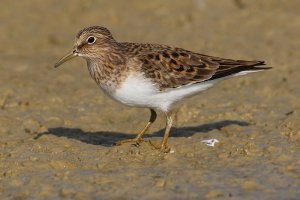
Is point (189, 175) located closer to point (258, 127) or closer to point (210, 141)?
point (210, 141)

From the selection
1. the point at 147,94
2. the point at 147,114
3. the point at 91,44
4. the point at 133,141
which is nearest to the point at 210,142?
the point at 133,141

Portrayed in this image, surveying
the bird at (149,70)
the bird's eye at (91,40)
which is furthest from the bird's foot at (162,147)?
the bird's eye at (91,40)

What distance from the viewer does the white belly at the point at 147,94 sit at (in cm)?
1043

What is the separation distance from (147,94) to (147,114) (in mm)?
2695

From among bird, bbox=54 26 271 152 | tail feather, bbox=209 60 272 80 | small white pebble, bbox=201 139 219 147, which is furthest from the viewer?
small white pebble, bbox=201 139 219 147

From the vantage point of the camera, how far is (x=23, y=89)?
46.6 ft

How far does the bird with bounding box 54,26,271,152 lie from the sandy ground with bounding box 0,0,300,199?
85 cm

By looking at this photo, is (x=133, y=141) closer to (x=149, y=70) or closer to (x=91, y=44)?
(x=149, y=70)

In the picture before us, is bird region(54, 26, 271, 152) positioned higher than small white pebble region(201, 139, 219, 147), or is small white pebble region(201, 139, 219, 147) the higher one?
bird region(54, 26, 271, 152)

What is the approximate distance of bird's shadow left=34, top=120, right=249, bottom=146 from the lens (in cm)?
1197

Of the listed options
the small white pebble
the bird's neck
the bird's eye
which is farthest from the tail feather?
the bird's eye

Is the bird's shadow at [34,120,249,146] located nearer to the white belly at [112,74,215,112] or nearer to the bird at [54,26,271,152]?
the bird at [54,26,271,152]

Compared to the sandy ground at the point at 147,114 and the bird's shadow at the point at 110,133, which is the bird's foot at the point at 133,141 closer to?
the sandy ground at the point at 147,114

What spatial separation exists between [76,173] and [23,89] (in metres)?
4.54
